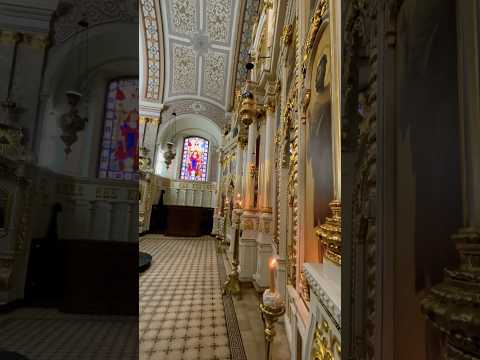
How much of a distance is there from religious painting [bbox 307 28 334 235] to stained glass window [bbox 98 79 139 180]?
1.01 m

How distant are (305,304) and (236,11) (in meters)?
9.70

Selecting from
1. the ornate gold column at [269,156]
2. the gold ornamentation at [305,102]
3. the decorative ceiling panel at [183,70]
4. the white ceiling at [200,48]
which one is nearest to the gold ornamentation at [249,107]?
the ornate gold column at [269,156]

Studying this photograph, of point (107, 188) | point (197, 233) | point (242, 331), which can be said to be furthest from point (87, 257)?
point (197, 233)

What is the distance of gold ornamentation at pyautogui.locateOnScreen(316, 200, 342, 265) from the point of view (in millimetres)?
1128

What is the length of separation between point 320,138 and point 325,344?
1041mm

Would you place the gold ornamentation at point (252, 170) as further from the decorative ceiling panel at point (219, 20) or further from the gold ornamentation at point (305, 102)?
the decorative ceiling panel at point (219, 20)

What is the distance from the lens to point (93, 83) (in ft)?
2.12

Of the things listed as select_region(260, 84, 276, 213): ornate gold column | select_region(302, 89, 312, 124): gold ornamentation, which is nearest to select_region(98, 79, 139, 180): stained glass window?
select_region(302, 89, 312, 124): gold ornamentation

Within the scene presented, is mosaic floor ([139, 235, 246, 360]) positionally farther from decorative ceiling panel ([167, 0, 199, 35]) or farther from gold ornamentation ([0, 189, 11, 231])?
decorative ceiling panel ([167, 0, 199, 35])

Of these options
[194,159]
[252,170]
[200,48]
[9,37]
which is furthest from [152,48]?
[9,37]

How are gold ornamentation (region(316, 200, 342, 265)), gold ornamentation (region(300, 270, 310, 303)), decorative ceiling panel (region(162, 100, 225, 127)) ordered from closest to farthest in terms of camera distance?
gold ornamentation (region(316, 200, 342, 265))
gold ornamentation (region(300, 270, 310, 303))
decorative ceiling panel (region(162, 100, 225, 127))

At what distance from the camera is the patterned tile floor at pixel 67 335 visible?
20.5 inches

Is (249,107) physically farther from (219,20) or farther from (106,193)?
(219,20)

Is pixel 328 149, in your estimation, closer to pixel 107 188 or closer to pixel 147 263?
pixel 107 188
